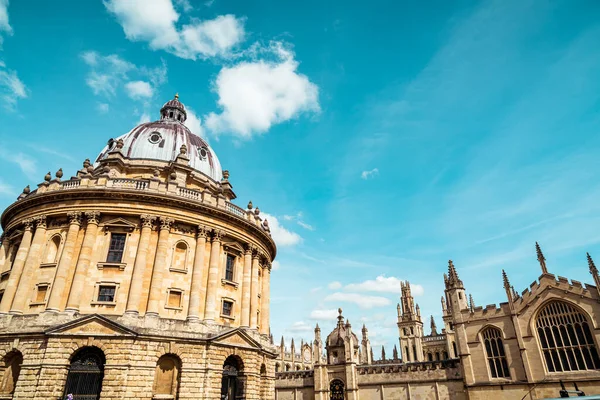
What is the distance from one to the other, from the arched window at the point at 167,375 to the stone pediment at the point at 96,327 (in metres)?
2.82

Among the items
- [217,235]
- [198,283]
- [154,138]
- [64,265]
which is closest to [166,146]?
[154,138]

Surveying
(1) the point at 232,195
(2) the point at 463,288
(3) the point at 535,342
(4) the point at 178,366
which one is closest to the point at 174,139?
(1) the point at 232,195

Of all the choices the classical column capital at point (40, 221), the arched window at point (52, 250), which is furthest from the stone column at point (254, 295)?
the classical column capital at point (40, 221)

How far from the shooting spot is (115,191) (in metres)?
25.7

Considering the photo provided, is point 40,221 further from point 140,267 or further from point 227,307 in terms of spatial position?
point 227,307

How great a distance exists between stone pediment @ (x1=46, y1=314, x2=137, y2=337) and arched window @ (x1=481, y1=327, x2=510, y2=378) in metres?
28.3

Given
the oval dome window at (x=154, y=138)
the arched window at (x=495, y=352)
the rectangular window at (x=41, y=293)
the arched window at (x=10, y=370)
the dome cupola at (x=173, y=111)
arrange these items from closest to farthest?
the arched window at (x=10, y=370) < the rectangular window at (x=41, y=293) < the arched window at (x=495, y=352) < the oval dome window at (x=154, y=138) < the dome cupola at (x=173, y=111)

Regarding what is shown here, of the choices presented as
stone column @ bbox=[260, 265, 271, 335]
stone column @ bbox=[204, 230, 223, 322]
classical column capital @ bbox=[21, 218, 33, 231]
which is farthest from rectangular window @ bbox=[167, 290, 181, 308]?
classical column capital @ bbox=[21, 218, 33, 231]

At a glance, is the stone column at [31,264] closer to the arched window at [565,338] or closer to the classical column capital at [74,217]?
the classical column capital at [74,217]

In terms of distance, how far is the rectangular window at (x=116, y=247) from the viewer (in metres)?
25.4

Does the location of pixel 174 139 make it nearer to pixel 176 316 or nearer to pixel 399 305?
pixel 176 316

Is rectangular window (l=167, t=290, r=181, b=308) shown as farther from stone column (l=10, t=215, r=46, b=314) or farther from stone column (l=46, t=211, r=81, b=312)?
stone column (l=10, t=215, r=46, b=314)

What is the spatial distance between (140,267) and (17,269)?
28.1ft

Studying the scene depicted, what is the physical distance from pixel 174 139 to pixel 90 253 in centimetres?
1529
